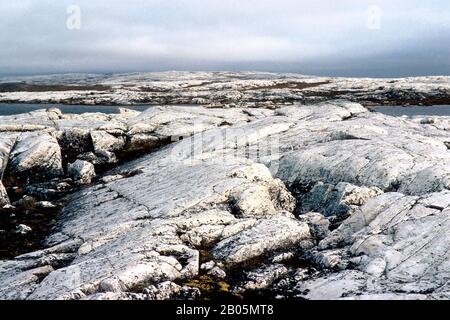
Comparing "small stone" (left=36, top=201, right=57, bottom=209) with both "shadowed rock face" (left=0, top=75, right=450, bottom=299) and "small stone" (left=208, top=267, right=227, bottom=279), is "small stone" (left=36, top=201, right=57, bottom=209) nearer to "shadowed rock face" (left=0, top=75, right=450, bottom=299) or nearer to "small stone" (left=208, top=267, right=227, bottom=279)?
"shadowed rock face" (left=0, top=75, right=450, bottom=299)

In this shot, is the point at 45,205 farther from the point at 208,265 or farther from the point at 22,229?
the point at 208,265

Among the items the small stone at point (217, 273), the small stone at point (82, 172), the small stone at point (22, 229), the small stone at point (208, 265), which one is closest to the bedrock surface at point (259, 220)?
the small stone at point (208, 265)

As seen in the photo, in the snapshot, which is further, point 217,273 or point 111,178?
point 111,178

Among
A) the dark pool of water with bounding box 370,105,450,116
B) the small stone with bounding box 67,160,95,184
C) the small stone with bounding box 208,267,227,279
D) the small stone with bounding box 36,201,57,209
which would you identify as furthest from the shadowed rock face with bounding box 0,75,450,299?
the dark pool of water with bounding box 370,105,450,116

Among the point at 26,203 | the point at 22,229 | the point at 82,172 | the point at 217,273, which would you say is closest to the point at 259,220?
the point at 217,273

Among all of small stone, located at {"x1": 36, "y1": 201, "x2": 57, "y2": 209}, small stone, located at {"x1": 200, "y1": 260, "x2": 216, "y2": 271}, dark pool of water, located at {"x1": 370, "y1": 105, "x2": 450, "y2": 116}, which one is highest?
dark pool of water, located at {"x1": 370, "y1": 105, "x2": 450, "y2": 116}

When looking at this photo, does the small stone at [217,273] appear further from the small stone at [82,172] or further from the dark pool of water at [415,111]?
the dark pool of water at [415,111]

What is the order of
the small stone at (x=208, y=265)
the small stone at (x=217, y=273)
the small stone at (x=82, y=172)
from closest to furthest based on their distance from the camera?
the small stone at (x=217, y=273), the small stone at (x=208, y=265), the small stone at (x=82, y=172)
